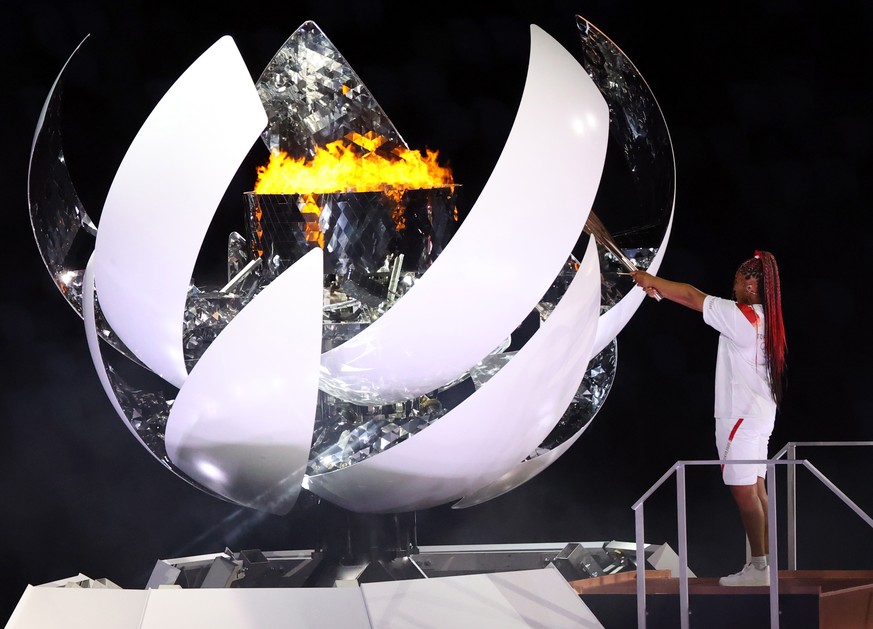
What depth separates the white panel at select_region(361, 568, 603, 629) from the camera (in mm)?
3234

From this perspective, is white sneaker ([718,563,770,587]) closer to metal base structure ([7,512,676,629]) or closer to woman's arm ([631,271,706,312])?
metal base structure ([7,512,676,629])

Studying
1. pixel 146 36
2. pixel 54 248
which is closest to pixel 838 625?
pixel 54 248

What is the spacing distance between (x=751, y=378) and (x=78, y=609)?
81.9 inches

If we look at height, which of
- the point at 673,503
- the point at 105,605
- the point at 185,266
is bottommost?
the point at 673,503

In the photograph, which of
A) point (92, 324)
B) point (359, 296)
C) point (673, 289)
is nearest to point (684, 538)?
point (673, 289)

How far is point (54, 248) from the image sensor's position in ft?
14.4

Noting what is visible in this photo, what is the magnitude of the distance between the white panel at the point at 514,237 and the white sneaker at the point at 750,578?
3.25 feet

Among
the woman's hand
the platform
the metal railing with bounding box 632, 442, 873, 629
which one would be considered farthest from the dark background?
the metal railing with bounding box 632, 442, 873, 629

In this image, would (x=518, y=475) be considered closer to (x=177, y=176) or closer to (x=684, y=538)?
(x=684, y=538)

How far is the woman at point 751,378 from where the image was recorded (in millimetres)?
3805

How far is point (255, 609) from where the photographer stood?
3.30 meters

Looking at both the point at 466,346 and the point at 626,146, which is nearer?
the point at 466,346

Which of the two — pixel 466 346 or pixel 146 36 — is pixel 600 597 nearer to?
pixel 466 346

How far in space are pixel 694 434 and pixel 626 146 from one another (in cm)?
200
